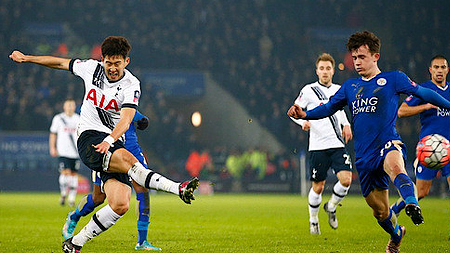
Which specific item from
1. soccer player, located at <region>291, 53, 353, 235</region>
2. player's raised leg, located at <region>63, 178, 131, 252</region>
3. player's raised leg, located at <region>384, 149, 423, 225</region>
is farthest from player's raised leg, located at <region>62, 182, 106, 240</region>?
soccer player, located at <region>291, 53, 353, 235</region>

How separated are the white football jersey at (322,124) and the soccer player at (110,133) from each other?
377 cm

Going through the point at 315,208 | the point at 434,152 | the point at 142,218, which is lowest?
the point at 315,208

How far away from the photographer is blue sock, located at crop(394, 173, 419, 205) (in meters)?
5.15

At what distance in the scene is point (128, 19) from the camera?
33.4 m

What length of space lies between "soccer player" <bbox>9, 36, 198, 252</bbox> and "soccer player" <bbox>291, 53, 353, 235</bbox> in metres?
3.56

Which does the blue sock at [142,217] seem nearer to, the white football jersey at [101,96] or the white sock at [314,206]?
the white football jersey at [101,96]

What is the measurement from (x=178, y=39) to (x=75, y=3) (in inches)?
233

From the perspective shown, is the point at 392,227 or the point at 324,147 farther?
the point at 324,147

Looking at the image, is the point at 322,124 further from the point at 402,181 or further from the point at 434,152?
the point at 402,181

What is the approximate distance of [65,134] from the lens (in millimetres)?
16219

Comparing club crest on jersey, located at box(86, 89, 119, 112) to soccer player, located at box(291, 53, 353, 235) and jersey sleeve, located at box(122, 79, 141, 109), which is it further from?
soccer player, located at box(291, 53, 353, 235)

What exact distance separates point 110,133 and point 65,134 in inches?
419

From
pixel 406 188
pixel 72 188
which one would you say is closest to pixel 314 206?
pixel 406 188

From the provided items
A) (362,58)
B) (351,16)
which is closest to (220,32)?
(351,16)
